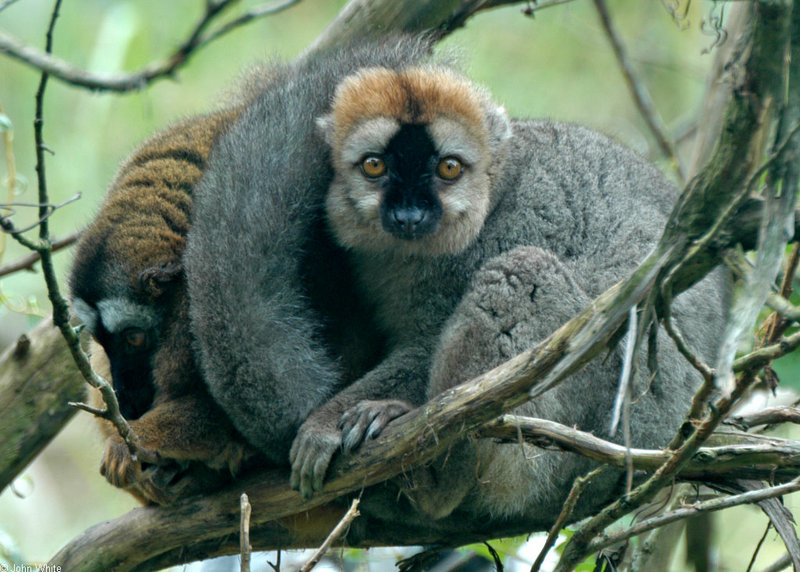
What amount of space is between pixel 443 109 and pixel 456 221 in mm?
598

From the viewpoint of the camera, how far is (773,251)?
247 cm

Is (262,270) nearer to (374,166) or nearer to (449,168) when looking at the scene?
(374,166)

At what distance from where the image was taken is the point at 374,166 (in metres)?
4.36

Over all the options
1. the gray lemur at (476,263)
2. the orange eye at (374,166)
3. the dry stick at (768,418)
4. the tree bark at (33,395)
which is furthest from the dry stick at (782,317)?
the tree bark at (33,395)

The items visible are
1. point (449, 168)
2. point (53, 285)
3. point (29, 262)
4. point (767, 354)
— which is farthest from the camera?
point (29, 262)

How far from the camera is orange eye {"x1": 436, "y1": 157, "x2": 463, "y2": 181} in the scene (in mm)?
4406

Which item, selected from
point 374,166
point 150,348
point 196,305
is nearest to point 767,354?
point 374,166

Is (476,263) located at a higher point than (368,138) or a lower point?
lower

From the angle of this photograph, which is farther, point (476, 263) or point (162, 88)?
point (162, 88)

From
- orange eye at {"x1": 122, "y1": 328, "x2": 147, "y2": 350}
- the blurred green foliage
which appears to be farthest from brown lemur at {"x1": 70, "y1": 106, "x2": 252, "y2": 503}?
the blurred green foliage

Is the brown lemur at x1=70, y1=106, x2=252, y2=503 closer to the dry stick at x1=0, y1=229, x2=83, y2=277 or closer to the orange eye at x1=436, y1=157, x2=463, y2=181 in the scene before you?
the dry stick at x1=0, y1=229, x2=83, y2=277

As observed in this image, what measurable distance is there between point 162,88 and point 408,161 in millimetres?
9022

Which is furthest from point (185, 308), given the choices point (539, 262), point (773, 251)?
point (773, 251)

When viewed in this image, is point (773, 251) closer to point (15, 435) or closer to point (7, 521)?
point (15, 435)
